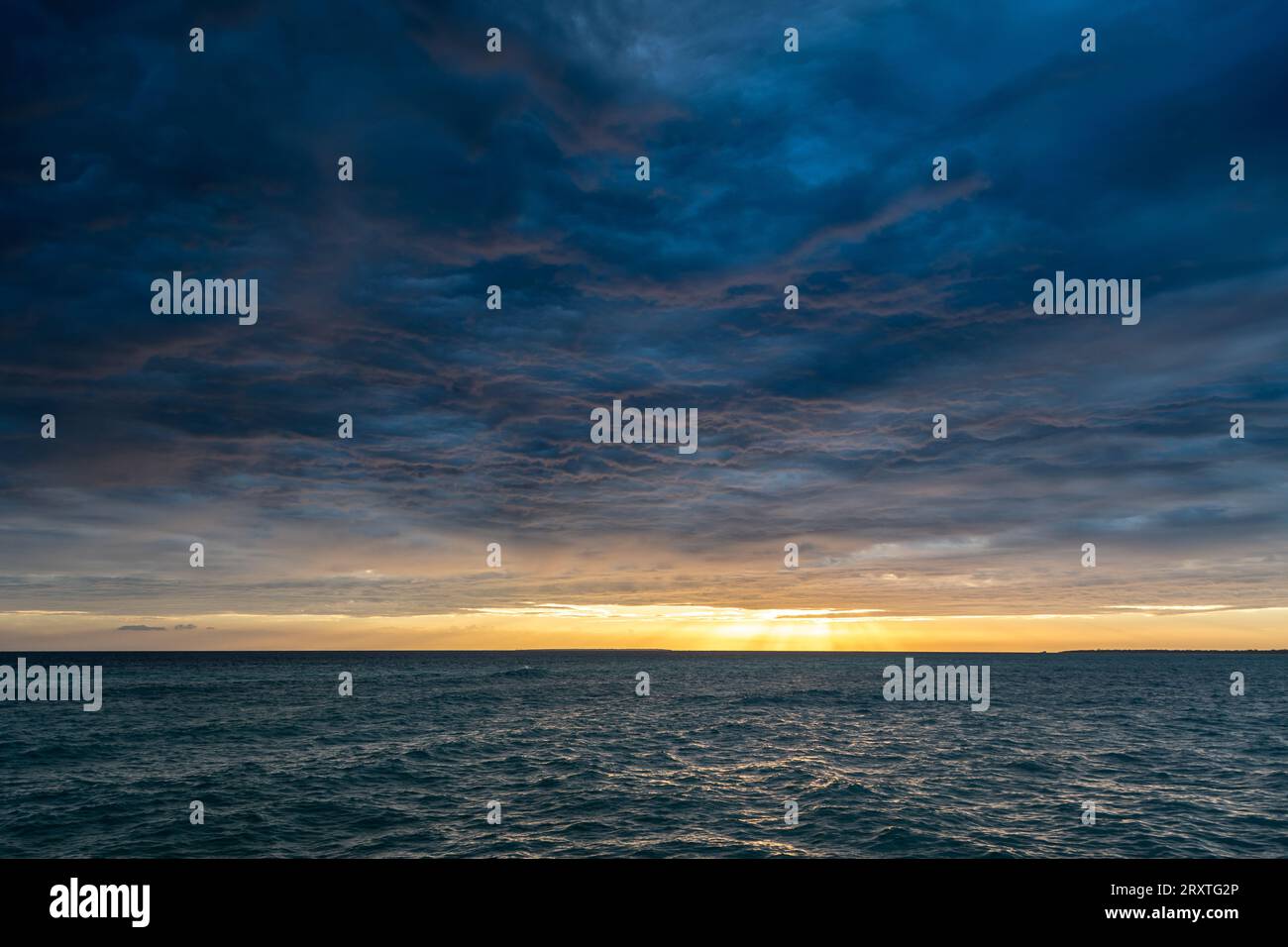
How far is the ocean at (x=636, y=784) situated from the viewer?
75.6 ft

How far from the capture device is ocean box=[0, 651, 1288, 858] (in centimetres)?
2303

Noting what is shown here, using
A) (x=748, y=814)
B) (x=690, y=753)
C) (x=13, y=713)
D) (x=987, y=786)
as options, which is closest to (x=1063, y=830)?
(x=987, y=786)
